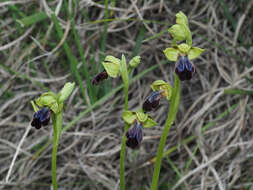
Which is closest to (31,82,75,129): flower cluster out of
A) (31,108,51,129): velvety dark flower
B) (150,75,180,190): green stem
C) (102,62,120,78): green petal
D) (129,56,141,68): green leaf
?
(31,108,51,129): velvety dark flower

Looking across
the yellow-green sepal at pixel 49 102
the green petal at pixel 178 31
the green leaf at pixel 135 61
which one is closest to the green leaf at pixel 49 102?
the yellow-green sepal at pixel 49 102

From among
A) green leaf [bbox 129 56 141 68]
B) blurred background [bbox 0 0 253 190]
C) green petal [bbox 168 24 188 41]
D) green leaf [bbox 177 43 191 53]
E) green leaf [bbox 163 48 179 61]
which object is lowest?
blurred background [bbox 0 0 253 190]

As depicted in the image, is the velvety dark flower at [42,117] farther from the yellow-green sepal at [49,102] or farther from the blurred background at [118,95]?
the blurred background at [118,95]

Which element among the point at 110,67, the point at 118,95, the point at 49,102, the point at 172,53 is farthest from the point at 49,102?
the point at 118,95

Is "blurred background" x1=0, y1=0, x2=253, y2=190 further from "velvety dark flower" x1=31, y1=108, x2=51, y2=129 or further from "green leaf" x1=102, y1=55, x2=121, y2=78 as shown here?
"velvety dark flower" x1=31, y1=108, x2=51, y2=129

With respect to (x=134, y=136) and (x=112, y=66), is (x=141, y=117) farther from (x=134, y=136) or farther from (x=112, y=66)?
(x=112, y=66)
